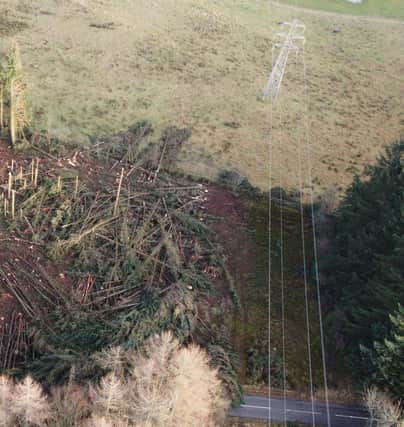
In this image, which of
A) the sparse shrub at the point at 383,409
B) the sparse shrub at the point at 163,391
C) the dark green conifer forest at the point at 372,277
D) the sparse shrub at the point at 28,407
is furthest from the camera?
the dark green conifer forest at the point at 372,277

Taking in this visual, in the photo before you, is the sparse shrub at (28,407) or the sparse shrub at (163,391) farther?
the sparse shrub at (163,391)

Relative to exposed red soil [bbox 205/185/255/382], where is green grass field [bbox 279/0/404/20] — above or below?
above

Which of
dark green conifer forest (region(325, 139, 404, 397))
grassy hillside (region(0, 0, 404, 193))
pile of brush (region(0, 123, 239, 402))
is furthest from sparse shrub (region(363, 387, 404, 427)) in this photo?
grassy hillside (region(0, 0, 404, 193))

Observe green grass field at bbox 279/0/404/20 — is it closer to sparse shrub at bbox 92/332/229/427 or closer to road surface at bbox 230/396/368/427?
road surface at bbox 230/396/368/427

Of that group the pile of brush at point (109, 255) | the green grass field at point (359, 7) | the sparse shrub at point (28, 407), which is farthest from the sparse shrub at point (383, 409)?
the green grass field at point (359, 7)

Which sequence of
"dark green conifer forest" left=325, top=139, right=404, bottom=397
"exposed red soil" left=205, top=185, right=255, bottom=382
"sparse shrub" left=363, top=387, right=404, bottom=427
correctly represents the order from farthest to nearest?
1. "exposed red soil" left=205, top=185, right=255, bottom=382
2. "dark green conifer forest" left=325, top=139, right=404, bottom=397
3. "sparse shrub" left=363, top=387, right=404, bottom=427

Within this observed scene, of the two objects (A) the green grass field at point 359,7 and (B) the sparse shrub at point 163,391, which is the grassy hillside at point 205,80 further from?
(B) the sparse shrub at point 163,391
